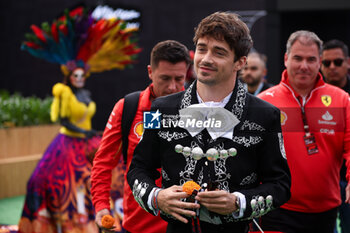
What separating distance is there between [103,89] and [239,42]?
32.5ft

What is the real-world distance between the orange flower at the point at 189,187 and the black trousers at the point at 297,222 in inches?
62.9

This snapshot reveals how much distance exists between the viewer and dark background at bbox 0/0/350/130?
9.82 m

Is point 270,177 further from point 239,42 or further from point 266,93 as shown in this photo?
point 266,93

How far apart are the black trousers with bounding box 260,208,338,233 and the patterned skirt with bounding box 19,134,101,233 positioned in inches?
109

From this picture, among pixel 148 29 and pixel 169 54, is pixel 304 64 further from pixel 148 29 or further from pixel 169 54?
pixel 148 29

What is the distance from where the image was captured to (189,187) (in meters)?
1.83

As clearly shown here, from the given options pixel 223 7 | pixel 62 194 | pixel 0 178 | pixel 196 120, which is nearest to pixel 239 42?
pixel 196 120

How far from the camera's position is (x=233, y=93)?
2.04m

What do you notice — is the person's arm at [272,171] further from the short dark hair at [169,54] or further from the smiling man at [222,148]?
the short dark hair at [169,54]

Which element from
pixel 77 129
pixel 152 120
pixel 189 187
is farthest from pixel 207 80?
pixel 77 129

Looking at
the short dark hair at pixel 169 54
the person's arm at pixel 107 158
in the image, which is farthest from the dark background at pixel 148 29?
the person's arm at pixel 107 158

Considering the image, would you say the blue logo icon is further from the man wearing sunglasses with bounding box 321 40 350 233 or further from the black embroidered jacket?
the man wearing sunglasses with bounding box 321 40 350 233

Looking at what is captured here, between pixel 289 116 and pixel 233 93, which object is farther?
pixel 289 116

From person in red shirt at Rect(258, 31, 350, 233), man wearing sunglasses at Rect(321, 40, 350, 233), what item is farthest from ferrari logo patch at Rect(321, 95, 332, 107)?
man wearing sunglasses at Rect(321, 40, 350, 233)
